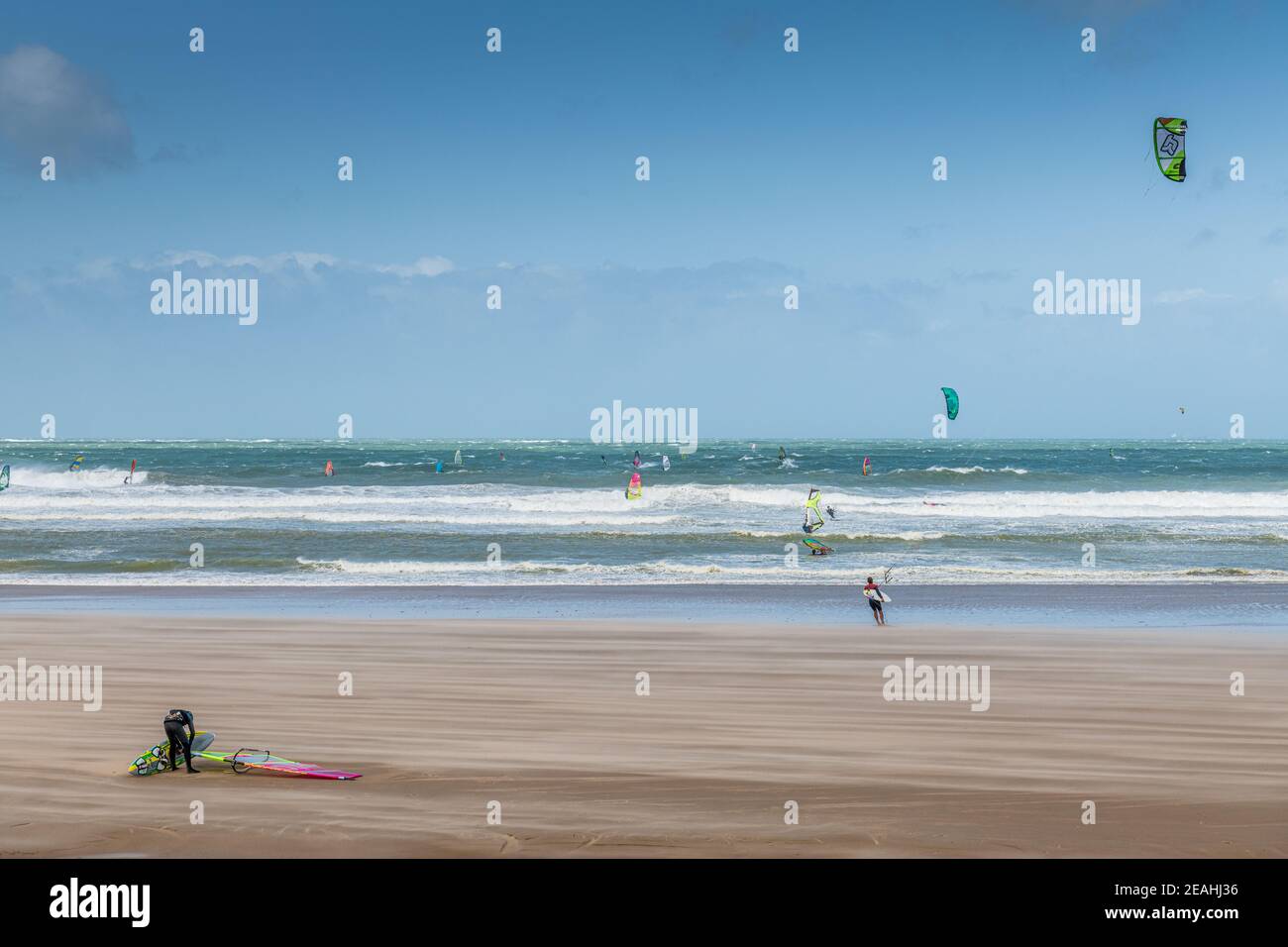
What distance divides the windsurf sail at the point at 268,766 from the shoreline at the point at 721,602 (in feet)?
26.7

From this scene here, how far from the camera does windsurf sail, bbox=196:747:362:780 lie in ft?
22.9

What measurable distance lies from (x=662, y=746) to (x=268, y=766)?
9.71 ft

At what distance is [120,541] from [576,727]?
2184 centimetres

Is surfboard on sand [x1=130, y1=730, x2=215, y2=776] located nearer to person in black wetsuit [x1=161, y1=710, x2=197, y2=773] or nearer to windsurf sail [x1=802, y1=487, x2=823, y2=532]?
person in black wetsuit [x1=161, y1=710, x2=197, y2=773]

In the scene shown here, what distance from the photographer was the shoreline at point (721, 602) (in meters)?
15.2

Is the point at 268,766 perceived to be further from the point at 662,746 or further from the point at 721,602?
the point at 721,602

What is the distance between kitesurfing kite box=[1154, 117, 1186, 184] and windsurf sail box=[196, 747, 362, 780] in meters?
18.7

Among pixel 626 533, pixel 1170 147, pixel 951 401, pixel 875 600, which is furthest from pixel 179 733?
pixel 951 401

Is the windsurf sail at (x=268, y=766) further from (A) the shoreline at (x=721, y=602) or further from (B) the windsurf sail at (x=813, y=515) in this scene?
(B) the windsurf sail at (x=813, y=515)

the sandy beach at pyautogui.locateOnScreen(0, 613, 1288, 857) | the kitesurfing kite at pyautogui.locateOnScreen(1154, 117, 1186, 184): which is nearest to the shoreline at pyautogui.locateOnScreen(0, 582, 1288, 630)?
the sandy beach at pyautogui.locateOnScreen(0, 613, 1288, 857)

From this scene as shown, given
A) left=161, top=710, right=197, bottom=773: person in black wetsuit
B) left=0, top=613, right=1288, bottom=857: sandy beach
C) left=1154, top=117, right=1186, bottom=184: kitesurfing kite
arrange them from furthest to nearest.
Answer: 1. left=1154, top=117, right=1186, bottom=184: kitesurfing kite
2. left=161, top=710, right=197, bottom=773: person in black wetsuit
3. left=0, top=613, right=1288, bottom=857: sandy beach

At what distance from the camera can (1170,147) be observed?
64.7 feet

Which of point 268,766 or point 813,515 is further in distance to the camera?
point 813,515

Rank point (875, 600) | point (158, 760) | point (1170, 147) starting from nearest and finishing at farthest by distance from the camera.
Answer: point (158, 760)
point (875, 600)
point (1170, 147)
